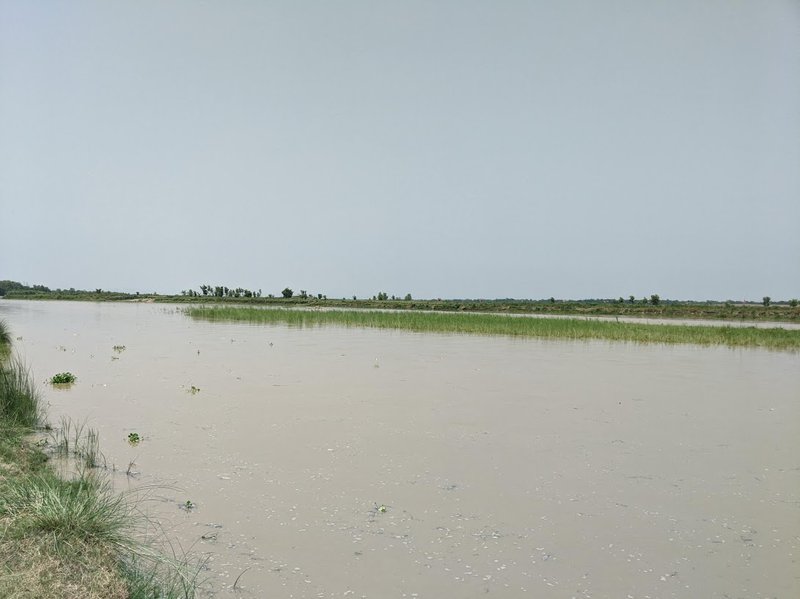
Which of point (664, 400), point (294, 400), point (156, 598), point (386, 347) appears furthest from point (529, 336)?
point (156, 598)

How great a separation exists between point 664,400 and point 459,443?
16.2 ft

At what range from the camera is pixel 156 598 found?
3029 mm

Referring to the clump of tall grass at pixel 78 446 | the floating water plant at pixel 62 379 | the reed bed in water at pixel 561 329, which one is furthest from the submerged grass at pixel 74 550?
the reed bed in water at pixel 561 329

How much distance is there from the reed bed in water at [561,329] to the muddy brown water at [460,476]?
9637 millimetres

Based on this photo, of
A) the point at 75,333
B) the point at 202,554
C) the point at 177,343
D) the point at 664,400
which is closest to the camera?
the point at 202,554

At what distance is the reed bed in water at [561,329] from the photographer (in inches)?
845

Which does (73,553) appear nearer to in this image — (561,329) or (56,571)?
(56,571)

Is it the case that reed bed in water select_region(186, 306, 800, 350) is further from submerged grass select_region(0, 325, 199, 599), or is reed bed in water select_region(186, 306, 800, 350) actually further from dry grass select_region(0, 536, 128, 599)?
dry grass select_region(0, 536, 128, 599)

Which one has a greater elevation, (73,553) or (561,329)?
(561,329)

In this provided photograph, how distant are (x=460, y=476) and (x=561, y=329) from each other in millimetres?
19465

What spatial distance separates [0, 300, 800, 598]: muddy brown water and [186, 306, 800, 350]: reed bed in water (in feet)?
Answer: 31.6

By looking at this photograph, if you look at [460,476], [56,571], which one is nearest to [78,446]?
[56,571]

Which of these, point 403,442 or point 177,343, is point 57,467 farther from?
point 177,343

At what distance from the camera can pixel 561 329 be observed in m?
24.1
